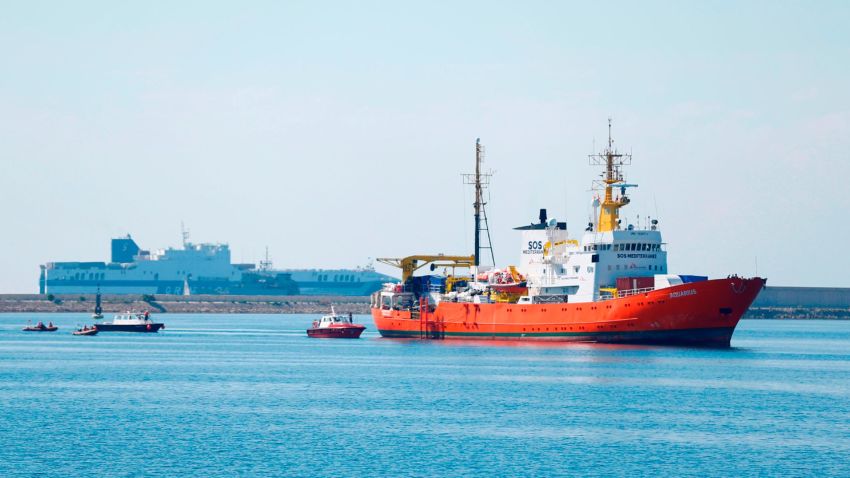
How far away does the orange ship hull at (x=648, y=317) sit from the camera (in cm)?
6475

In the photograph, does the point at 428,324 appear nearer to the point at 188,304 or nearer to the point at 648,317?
the point at 648,317

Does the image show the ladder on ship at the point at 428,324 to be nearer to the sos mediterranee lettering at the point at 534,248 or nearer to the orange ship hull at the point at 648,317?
the orange ship hull at the point at 648,317

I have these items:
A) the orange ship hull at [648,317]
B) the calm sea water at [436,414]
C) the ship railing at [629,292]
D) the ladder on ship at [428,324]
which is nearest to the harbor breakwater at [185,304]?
the ladder on ship at [428,324]

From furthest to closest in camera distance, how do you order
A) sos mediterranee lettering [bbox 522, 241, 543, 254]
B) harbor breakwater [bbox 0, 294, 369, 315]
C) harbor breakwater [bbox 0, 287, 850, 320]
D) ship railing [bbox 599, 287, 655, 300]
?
harbor breakwater [bbox 0, 294, 369, 315] < harbor breakwater [bbox 0, 287, 850, 320] < sos mediterranee lettering [bbox 522, 241, 543, 254] < ship railing [bbox 599, 287, 655, 300]

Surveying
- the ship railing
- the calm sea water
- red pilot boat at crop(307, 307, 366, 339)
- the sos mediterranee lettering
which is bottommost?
the calm sea water

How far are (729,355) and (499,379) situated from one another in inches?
668

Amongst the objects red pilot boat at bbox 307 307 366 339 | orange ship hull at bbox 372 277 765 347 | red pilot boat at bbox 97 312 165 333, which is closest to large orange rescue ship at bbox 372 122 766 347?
orange ship hull at bbox 372 277 765 347

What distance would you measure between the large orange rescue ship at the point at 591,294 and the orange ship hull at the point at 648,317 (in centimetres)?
5

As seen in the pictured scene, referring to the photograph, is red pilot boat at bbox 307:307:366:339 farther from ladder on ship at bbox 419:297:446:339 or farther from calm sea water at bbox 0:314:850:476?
calm sea water at bbox 0:314:850:476

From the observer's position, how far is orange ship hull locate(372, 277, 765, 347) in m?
64.8

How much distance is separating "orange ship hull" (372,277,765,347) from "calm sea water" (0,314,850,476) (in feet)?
3.35

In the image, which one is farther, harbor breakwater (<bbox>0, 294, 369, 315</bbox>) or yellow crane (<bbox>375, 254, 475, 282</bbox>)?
harbor breakwater (<bbox>0, 294, 369, 315</bbox>)

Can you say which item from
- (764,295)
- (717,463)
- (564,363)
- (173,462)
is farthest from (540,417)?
(764,295)

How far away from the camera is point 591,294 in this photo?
6975 centimetres
